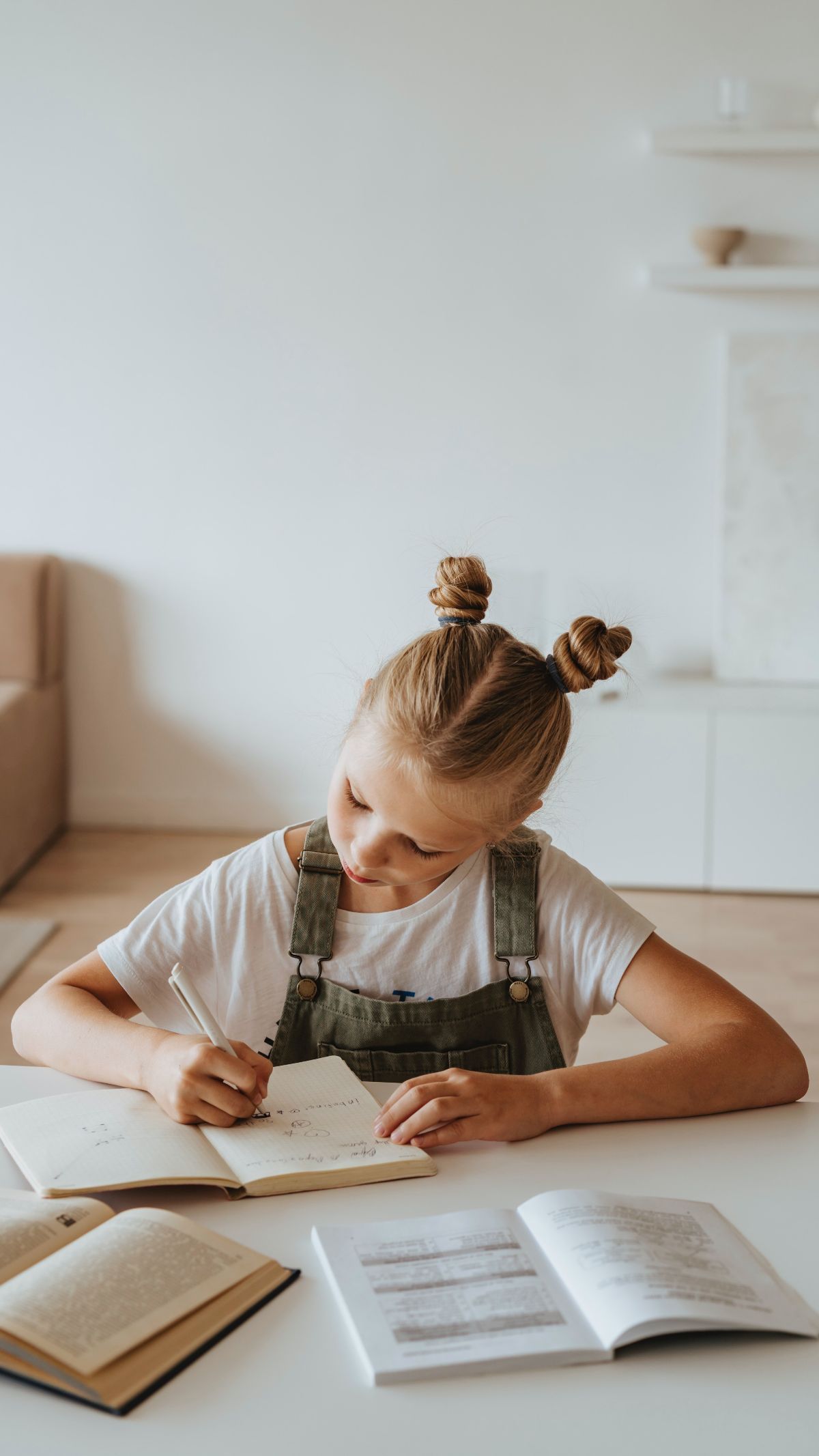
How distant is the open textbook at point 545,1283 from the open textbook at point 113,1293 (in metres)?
0.07

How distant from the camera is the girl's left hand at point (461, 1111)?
1036mm

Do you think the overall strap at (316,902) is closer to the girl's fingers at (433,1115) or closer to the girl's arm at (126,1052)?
Answer: the girl's arm at (126,1052)

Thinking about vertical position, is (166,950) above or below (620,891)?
above

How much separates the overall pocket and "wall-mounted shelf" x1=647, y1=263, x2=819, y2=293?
2736 millimetres

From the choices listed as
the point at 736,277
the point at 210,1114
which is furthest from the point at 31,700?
the point at 210,1114

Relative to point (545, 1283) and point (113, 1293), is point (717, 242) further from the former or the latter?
point (113, 1293)

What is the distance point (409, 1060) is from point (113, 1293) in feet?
1.68

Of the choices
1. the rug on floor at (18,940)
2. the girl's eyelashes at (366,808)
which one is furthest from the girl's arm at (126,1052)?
the rug on floor at (18,940)

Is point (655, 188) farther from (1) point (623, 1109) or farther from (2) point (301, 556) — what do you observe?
(1) point (623, 1109)

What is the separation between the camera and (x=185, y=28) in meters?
3.55

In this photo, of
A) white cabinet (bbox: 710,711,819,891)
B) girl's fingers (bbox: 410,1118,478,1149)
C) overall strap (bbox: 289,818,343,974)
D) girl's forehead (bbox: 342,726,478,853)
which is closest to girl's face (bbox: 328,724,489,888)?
girl's forehead (bbox: 342,726,478,853)

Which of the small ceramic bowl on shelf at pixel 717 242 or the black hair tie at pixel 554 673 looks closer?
the black hair tie at pixel 554 673

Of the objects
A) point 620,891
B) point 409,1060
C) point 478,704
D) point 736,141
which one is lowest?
point 620,891

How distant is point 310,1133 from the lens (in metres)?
1.04
